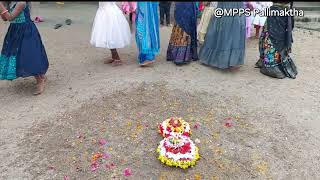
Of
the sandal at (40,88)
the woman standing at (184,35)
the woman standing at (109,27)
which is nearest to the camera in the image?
the sandal at (40,88)

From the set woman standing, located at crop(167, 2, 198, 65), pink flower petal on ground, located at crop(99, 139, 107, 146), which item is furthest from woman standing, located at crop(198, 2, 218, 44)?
pink flower petal on ground, located at crop(99, 139, 107, 146)

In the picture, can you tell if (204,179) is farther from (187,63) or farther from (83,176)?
(187,63)

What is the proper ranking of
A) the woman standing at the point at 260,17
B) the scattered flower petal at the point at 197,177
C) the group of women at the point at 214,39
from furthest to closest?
the woman standing at the point at 260,17
the group of women at the point at 214,39
the scattered flower petal at the point at 197,177

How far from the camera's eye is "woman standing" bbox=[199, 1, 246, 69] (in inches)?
225

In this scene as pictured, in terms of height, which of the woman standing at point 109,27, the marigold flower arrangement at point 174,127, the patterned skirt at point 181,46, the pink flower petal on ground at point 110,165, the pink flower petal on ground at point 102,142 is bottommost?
the pink flower petal on ground at point 110,165

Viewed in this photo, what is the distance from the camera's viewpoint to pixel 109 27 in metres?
5.86

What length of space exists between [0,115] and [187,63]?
2.84 meters

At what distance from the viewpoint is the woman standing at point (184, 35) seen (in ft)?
19.6

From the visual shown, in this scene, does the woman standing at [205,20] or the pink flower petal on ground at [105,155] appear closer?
the pink flower petal on ground at [105,155]

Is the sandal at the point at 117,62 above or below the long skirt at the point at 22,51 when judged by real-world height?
below

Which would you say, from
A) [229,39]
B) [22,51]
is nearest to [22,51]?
[22,51]

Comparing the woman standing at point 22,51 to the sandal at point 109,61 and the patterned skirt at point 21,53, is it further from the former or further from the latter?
the sandal at point 109,61

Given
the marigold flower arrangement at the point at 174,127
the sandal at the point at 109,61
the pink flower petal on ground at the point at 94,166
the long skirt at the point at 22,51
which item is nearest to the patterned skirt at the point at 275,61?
the marigold flower arrangement at the point at 174,127

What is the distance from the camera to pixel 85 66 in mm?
6391
